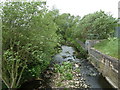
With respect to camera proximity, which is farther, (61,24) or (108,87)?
(61,24)

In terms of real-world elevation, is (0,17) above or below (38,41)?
above

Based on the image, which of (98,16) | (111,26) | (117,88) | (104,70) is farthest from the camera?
(98,16)

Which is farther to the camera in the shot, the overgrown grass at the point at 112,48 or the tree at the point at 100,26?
the tree at the point at 100,26

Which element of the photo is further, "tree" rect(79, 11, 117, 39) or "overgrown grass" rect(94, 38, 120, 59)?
"tree" rect(79, 11, 117, 39)

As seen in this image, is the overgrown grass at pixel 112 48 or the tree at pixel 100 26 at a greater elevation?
the tree at pixel 100 26

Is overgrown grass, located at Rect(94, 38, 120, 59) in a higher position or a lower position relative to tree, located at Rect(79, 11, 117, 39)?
lower

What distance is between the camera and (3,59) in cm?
518

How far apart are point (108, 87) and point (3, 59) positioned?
6488 mm

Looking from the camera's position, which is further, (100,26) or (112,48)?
(100,26)

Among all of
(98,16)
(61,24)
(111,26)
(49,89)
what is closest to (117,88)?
(49,89)

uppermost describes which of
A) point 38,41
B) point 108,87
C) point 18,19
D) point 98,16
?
point 98,16

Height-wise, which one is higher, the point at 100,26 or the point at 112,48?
the point at 100,26

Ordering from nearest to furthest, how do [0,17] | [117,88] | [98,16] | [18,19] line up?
[0,17], [18,19], [117,88], [98,16]

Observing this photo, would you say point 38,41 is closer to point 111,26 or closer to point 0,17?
point 0,17
